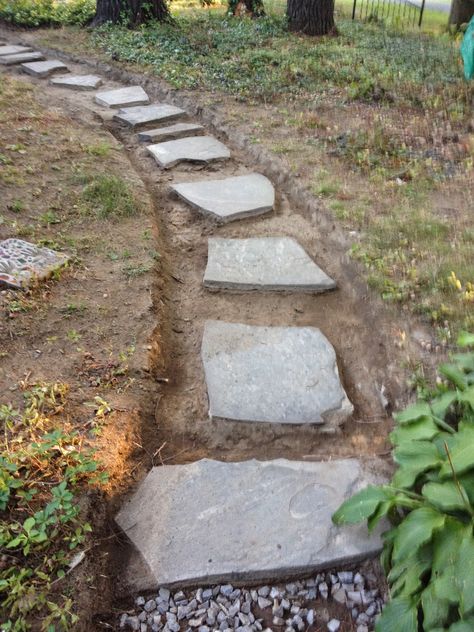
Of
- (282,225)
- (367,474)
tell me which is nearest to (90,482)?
(367,474)

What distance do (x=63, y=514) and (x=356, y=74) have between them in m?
5.55

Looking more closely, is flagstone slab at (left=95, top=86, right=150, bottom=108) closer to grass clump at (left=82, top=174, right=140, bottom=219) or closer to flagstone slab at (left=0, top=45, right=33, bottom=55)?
grass clump at (left=82, top=174, right=140, bottom=219)

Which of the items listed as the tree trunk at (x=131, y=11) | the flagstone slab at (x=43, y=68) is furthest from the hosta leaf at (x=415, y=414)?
the tree trunk at (x=131, y=11)

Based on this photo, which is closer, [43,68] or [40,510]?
[40,510]

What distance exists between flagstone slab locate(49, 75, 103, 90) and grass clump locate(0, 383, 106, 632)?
16.3ft

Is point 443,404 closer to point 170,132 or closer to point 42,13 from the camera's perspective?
point 170,132

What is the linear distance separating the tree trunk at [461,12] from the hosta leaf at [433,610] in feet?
32.7

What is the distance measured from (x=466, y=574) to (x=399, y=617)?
0.24 metres

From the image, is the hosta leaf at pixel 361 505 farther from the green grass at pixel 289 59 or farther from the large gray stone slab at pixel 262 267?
the green grass at pixel 289 59

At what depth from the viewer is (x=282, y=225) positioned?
150 inches

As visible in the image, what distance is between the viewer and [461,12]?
949cm

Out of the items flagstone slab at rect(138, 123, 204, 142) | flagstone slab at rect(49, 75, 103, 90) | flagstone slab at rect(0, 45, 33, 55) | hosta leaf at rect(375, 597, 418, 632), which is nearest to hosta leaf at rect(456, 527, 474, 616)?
hosta leaf at rect(375, 597, 418, 632)

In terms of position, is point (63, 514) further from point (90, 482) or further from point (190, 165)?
point (190, 165)

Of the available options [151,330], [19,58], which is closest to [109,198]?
[151,330]
